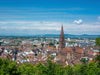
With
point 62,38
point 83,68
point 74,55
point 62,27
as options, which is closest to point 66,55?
point 74,55

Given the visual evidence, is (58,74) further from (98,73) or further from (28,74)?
(98,73)

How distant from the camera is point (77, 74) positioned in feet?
46.2

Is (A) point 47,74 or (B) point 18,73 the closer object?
(A) point 47,74

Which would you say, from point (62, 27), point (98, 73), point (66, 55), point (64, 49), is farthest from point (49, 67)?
point (62, 27)

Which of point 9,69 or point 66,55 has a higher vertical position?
point 9,69

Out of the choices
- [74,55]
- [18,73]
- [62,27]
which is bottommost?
[74,55]

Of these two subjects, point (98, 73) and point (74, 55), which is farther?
point (74, 55)

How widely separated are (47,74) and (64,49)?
137ft

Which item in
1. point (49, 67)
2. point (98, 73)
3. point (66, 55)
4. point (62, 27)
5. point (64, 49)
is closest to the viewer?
point (98, 73)

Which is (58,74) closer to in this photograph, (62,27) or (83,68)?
(83,68)

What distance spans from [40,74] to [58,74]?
1744 mm

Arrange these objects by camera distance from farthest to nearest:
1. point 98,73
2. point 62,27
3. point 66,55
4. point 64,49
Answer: point 62,27
point 64,49
point 66,55
point 98,73

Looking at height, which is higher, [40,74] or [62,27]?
[62,27]

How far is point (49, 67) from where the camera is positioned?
14297 millimetres
